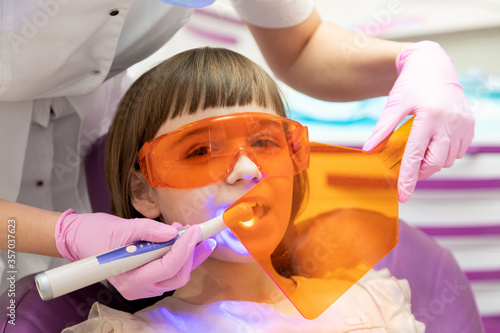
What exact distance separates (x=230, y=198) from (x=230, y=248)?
0.11 metres

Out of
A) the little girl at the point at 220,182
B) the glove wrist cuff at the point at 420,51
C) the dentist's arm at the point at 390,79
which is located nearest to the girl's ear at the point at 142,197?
the little girl at the point at 220,182

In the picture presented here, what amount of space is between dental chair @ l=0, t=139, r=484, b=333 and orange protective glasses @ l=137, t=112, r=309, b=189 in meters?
0.34

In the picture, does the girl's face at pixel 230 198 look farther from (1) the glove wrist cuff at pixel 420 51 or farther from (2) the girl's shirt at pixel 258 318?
(1) the glove wrist cuff at pixel 420 51

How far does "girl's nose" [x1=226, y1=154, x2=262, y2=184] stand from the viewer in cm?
106

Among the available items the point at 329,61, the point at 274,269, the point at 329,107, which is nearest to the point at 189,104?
the point at 274,269

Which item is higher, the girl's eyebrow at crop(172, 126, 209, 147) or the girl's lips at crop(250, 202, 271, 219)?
the girl's eyebrow at crop(172, 126, 209, 147)

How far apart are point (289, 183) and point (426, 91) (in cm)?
37

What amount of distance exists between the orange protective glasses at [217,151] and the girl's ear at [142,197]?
0.11m

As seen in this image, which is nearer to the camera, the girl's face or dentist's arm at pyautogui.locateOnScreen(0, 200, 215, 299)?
dentist's arm at pyautogui.locateOnScreen(0, 200, 215, 299)

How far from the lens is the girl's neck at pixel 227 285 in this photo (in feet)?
3.94

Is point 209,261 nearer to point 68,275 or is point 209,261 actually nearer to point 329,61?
point 68,275

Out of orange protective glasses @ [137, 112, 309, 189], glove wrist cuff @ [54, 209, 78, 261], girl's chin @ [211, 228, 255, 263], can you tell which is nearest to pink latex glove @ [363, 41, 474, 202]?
orange protective glasses @ [137, 112, 309, 189]

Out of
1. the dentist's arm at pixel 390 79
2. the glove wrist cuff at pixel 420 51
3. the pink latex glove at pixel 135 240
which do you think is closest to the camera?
the pink latex glove at pixel 135 240

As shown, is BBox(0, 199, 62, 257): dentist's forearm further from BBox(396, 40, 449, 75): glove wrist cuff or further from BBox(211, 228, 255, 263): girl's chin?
BBox(396, 40, 449, 75): glove wrist cuff
